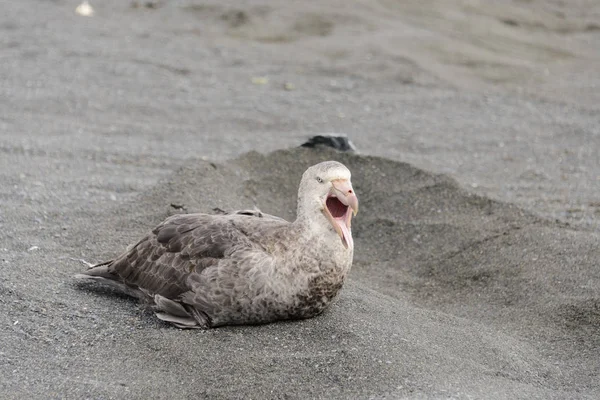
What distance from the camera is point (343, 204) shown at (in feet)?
16.0

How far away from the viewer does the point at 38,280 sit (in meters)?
5.27

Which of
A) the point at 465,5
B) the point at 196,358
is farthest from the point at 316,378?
the point at 465,5

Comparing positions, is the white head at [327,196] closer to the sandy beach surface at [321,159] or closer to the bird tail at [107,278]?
the sandy beach surface at [321,159]

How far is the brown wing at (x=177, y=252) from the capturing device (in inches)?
192

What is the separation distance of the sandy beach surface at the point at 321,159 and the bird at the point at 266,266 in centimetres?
13

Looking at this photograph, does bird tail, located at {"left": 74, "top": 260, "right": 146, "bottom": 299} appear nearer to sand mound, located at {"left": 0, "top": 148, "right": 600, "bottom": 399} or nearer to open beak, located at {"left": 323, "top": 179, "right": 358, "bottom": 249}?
sand mound, located at {"left": 0, "top": 148, "right": 600, "bottom": 399}

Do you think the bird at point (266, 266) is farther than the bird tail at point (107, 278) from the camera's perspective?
No

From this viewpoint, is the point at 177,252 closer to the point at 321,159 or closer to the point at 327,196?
the point at 327,196

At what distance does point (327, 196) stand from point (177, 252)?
3.02 ft

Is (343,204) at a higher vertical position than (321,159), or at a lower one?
higher

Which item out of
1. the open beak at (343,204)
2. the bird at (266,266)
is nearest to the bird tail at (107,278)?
the bird at (266,266)

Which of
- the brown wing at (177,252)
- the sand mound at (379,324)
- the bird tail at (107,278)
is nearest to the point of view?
the sand mound at (379,324)

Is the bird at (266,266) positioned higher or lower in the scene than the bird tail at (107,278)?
higher

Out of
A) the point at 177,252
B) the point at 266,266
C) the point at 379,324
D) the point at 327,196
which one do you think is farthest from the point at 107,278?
the point at 379,324
